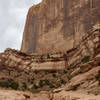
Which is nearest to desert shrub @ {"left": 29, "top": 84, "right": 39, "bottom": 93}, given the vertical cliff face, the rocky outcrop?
the rocky outcrop

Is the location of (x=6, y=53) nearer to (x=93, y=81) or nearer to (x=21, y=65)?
(x=21, y=65)

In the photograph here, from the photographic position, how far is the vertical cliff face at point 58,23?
37500 mm

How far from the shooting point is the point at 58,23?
42.7m

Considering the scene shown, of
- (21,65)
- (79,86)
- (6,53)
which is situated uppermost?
(6,53)

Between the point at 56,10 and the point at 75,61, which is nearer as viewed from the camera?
the point at 75,61

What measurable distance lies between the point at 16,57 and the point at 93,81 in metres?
27.0

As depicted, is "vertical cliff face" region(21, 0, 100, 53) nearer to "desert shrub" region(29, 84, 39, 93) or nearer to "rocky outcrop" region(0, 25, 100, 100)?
"rocky outcrop" region(0, 25, 100, 100)

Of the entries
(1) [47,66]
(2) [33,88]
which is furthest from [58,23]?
(2) [33,88]

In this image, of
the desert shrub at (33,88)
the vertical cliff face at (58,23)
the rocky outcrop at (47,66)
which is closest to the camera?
the desert shrub at (33,88)

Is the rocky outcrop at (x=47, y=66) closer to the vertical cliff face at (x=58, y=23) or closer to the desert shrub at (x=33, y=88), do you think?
the desert shrub at (x=33, y=88)

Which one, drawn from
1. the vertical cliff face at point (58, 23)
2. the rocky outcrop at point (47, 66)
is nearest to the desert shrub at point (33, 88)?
the rocky outcrop at point (47, 66)

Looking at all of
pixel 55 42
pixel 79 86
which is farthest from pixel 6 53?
pixel 79 86

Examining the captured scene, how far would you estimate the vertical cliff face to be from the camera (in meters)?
37.5

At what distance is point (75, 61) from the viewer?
30.8 metres
